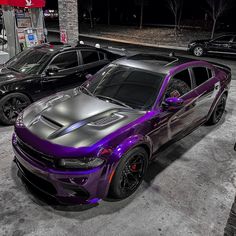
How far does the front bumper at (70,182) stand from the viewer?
Answer: 2.76m

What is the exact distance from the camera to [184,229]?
9.59ft

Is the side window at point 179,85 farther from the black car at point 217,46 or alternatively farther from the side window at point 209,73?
the black car at point 217,46

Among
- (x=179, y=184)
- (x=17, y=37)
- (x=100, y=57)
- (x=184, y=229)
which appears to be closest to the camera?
(x=184, y=229)

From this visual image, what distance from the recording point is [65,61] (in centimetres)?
593

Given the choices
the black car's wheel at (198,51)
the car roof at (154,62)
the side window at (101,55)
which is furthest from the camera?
the black car's wheel at (198,51)

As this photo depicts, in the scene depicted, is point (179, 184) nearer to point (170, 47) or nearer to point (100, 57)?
point (100, 57)

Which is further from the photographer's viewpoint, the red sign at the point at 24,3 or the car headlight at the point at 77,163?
the red sign at the point at 24,3

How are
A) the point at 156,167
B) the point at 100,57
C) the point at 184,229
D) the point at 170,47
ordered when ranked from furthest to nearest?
1. the point at 170,47
2. the point at 100,57
3. the point at 156,167
4. the point at 184,229

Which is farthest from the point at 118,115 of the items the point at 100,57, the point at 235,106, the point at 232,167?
the point at 235,106

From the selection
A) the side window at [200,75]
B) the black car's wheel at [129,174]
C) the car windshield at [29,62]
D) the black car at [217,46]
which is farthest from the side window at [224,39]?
the black car's wheel at [129,174]

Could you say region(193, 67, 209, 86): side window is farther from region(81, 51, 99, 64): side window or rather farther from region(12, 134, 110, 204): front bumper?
region(81, 51, 99, 64): side window

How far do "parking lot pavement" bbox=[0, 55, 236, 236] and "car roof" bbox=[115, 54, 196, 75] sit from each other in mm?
1526

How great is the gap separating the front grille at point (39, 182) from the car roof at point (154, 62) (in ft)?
7.48

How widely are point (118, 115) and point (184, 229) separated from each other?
160cm
